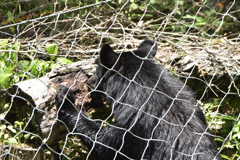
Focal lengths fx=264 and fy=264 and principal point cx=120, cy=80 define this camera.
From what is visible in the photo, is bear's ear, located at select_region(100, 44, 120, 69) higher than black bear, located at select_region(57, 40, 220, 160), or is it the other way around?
bear's ear, located at select_region(100, 44, 120, 69)

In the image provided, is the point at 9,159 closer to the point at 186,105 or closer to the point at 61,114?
the point at 61,114

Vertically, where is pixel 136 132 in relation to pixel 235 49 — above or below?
below

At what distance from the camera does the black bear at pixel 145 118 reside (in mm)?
2638

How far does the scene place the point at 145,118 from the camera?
2705 mm

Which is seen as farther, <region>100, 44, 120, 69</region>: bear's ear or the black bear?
<region>100, 44, 120, 69</region>: bear's ear

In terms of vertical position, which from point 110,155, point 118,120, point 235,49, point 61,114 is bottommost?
point 110,155

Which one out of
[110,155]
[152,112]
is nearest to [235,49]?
[152,112]

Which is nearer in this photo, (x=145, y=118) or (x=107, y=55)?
(x=145, y=118)

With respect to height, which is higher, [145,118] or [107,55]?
[107,55]

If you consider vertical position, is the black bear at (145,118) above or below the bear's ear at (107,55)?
below

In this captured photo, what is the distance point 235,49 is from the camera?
13.9ft

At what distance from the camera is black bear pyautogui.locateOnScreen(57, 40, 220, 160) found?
2638 mm

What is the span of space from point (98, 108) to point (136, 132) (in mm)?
968

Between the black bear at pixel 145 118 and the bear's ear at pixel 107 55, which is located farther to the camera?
the bear's ear at pixel 107 55
